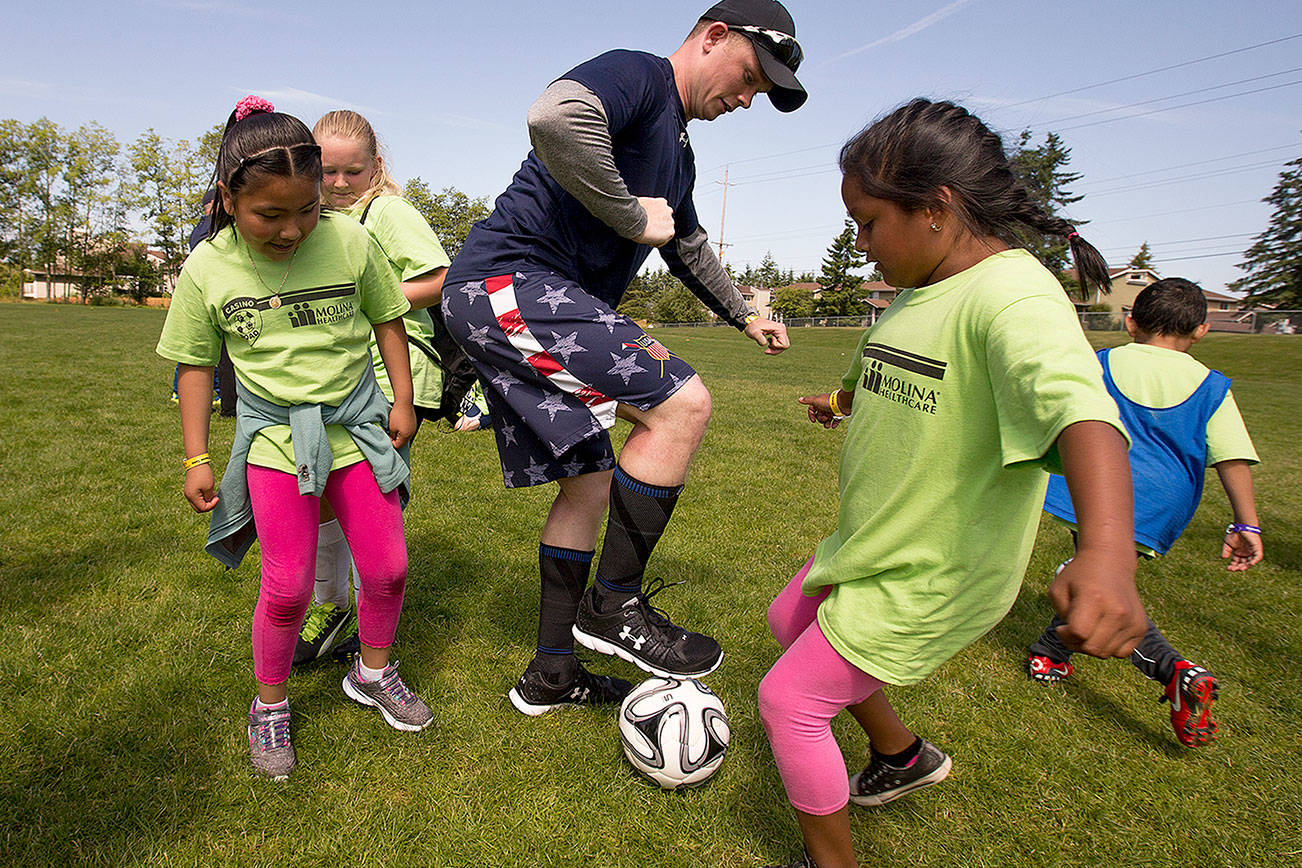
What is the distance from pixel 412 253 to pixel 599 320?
0.99 m

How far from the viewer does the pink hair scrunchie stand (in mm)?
2368

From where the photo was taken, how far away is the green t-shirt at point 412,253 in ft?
9.98

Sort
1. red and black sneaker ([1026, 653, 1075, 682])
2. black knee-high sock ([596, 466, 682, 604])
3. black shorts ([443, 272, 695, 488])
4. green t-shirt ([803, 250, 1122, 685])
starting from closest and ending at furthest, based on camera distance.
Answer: green t-shirt ([803, 250, 1122, 685]), black shorts ([443, 272, 695, 488]), black knee-high sock ([596, 466, 682, 604]), red and black sneaker ([1026, 653, 1075, 682])

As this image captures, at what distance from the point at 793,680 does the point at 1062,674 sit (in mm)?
2246

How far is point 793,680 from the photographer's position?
194 centimetres

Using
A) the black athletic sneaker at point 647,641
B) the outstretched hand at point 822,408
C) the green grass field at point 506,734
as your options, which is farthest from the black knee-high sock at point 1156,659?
the black athletic sneaker at point 647,641

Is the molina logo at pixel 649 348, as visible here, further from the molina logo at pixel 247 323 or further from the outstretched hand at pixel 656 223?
the molina logo at pixel 247 323

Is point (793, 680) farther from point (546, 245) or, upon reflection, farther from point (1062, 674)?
point (1062, 674)

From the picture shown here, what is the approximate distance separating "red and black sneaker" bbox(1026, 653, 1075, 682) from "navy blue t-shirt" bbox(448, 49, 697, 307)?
256 cm

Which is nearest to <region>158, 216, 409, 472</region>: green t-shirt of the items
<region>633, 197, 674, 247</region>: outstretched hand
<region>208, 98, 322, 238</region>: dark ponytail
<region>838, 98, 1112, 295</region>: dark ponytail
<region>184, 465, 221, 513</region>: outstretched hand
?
<region>184, 465, 221, 513</region>: outstretched hand

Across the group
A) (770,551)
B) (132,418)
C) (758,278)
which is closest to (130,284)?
(132,418)

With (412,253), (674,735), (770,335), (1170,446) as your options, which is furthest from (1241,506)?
(412,253)

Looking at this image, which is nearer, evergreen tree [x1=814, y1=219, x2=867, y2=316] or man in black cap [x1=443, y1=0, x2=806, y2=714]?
man in black cap [x1=443, y1=0, x2=806, y2=714]

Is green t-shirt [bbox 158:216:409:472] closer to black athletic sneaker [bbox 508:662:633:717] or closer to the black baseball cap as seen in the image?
black athletic sneaker [bbox 508:662:633:717]
